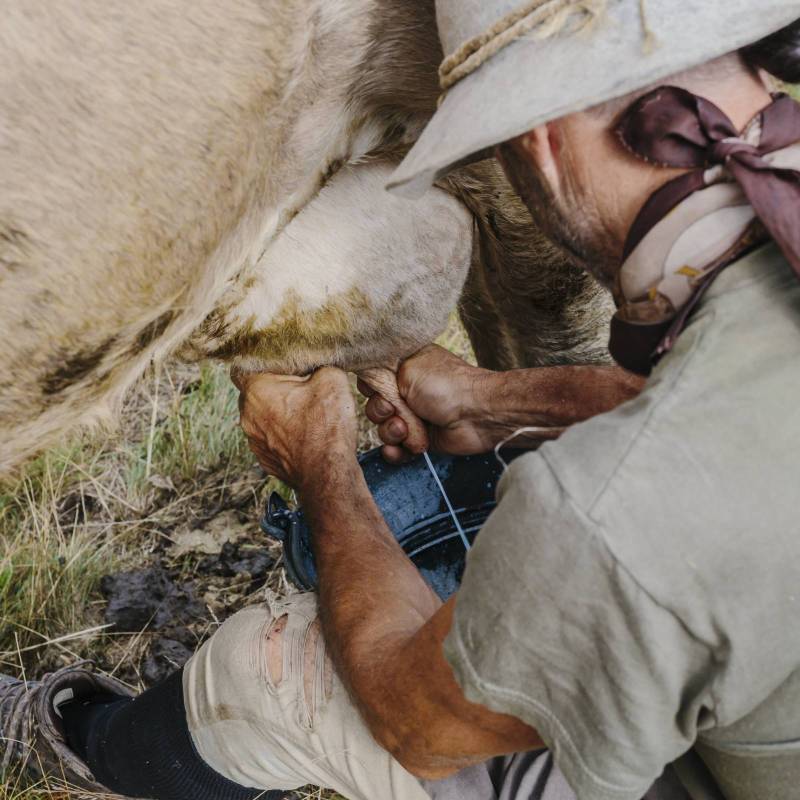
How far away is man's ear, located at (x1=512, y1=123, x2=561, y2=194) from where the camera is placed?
117 centimetres

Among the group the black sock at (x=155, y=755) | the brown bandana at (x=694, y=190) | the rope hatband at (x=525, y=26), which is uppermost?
the rope hatband at (x=525, y=26)

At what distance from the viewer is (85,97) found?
1.24m

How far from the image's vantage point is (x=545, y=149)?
118 centimetres

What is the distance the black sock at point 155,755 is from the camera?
1.82 m

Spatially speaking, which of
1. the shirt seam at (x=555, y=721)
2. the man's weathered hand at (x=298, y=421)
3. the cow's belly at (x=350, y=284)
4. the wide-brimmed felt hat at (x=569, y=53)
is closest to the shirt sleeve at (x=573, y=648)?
the shirt seam at (x=555, y=721)

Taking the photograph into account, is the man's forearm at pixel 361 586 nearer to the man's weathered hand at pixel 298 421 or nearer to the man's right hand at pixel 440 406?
the man's weathered hand at pixel 298 421

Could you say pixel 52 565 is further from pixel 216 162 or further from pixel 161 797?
pixel 216 162

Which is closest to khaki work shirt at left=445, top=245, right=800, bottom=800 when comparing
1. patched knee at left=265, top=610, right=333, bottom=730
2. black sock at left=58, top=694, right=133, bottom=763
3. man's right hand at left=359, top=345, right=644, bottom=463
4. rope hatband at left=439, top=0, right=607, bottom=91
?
rope hatband at left=439, top=0, right=607, bottom=91

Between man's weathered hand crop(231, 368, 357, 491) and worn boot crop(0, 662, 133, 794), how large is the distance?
0.63 metres

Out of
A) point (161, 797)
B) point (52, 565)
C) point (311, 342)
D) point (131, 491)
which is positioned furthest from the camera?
point (131, 491)

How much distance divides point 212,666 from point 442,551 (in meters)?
0.53

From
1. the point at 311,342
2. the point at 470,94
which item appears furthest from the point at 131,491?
the point at 470,94

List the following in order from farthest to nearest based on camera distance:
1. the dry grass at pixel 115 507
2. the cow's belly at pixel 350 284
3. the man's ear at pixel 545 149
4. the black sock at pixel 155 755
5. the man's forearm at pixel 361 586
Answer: the dry grass at pixel 115 507
the cow's belly at pixel 350 284
the black sock at pixel 155 755
the man's forearm at pixel 361 586
the man's ear at pixel 545 149

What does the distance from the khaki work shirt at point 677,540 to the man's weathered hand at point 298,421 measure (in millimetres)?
904
